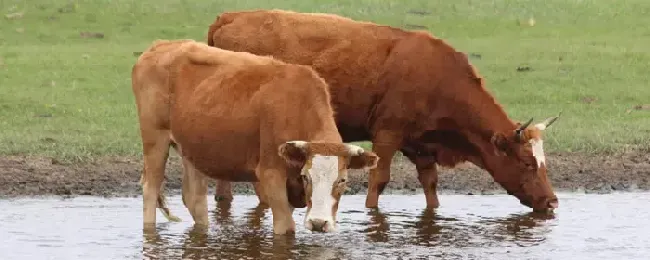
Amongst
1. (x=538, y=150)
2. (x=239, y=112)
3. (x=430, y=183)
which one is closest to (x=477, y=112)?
(x=538, y=150)

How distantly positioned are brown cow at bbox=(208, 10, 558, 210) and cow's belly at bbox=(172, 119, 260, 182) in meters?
2.34

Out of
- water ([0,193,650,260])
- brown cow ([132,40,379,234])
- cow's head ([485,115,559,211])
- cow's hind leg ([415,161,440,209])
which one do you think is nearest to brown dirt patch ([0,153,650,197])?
→ water ([0,193,650,260])

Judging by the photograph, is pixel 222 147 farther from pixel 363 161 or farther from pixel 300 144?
pixel 363 161

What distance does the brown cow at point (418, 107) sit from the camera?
1330cm

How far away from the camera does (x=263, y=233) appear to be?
11867mm

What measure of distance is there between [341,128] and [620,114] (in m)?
6.09

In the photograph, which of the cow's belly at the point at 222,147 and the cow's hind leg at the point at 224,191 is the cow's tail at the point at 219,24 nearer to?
the cow's hind leg at the point at 224,191

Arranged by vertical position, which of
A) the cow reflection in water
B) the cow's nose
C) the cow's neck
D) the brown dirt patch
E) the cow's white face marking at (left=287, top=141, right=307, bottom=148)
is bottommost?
the cow reflection in water

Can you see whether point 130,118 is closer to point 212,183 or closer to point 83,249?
point 212,183

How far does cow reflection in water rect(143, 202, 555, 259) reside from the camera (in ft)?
35.7

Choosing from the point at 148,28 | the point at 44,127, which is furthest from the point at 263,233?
the point at 148,28

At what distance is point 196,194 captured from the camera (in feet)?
40.1

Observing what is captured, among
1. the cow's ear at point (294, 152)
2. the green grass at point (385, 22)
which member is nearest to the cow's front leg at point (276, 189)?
the cow's ear at point (294, 152)

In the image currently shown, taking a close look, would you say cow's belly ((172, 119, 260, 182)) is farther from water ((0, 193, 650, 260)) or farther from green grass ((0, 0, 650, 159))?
green grass ((0, 0, 650, 159))
